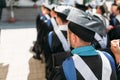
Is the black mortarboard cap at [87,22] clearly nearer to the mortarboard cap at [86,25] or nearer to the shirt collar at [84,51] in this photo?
the mortarboard cap at [86,25]

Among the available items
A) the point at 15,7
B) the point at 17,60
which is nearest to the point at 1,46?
the point at 17,60

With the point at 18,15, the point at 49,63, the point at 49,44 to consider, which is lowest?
the point at 18,15

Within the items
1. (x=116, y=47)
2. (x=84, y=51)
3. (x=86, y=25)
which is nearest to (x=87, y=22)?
(x=86, y=25)

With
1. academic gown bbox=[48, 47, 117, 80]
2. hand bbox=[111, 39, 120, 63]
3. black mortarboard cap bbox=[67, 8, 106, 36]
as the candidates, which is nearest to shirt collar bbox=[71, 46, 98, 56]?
academic gown bbox=[48, 47, 117, 80]

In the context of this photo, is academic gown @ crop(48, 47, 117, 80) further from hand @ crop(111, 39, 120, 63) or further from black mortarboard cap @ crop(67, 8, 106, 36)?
hand @ crop(111, 39, 120, 63)

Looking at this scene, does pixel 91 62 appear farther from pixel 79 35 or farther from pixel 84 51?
pixel 79 35

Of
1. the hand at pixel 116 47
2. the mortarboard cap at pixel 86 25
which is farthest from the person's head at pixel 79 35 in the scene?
the hand at pixel 116 47

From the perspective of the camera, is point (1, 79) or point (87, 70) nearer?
point (87, 70)

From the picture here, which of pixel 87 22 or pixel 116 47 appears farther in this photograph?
pixel 116 47

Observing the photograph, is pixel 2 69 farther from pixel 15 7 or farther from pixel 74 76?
pixel 15 7

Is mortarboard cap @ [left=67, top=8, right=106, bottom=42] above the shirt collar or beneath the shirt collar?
above

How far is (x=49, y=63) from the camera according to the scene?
3664 mm

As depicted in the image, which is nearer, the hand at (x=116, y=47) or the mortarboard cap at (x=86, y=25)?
the mortarboard cap at (x=86, y=25)

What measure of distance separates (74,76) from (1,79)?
319 cm
